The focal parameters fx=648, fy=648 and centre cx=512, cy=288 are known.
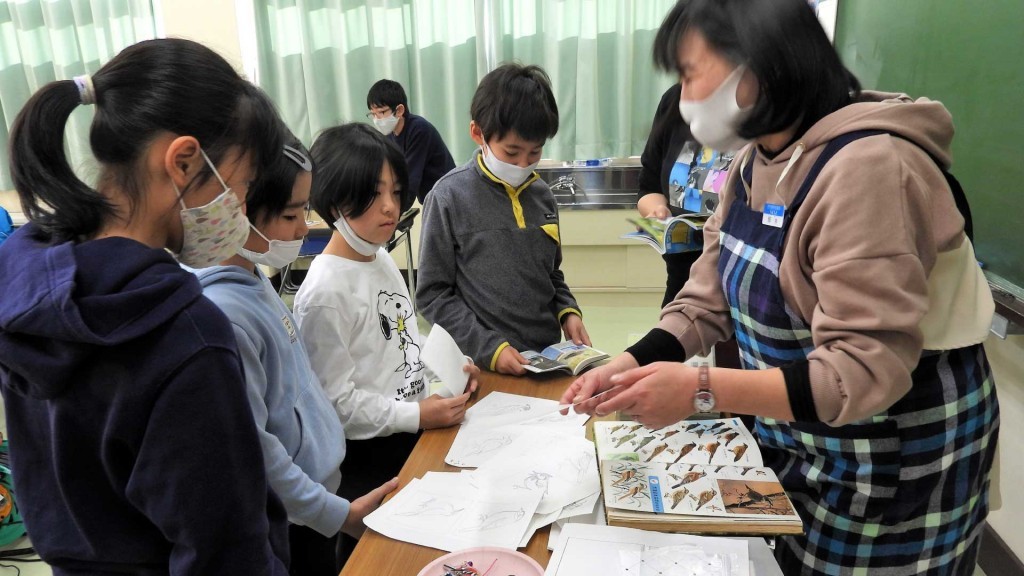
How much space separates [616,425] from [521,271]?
23.6 inches

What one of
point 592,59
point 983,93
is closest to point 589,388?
point 983,93

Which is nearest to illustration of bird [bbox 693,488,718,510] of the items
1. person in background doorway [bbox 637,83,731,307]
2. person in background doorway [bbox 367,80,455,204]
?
person in background doorway [bbox 637,83,731,307]

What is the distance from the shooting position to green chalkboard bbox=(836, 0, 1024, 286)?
5.00ft

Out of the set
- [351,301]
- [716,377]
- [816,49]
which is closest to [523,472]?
[716,377]

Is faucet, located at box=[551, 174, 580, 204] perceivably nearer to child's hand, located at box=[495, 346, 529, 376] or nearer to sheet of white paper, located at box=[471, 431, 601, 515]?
child's hand, located at box=[495, 346, 529, 376]

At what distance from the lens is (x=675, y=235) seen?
73.5 inches

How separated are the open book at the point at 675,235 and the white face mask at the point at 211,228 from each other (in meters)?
1.20

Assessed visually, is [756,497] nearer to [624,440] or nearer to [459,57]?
[624,440]

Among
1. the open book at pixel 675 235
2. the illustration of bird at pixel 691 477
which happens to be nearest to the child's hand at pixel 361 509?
the illustration of bird at pixel 691 477

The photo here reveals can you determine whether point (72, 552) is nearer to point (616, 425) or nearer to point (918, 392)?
point (616, 425)

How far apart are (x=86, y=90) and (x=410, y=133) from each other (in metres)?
2.90

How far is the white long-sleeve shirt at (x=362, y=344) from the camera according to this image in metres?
1.31

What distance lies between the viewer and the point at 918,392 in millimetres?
A: 866

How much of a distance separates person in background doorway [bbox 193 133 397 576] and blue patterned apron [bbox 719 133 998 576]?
67 centimetres
